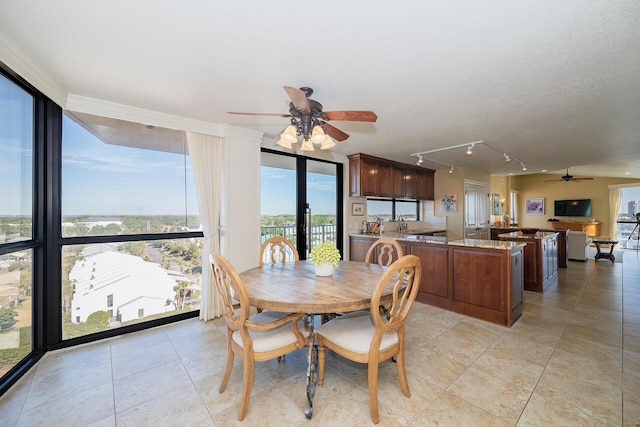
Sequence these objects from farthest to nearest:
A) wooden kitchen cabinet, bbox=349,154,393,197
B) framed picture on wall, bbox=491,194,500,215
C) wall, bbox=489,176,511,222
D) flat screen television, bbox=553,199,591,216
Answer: flat screen television, bbox=553,199,591,216 < wall, bbox=489,176,511,222 < framed picture on wall, bbox=491,194,500,215 < wooden kitchen cabinet, bbox=349,154,393,197

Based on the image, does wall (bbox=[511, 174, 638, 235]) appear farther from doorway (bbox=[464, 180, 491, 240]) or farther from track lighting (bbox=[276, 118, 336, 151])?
track lighting (bbox=[276, 118, 336, 151])

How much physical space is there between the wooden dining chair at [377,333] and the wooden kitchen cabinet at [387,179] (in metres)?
3.11

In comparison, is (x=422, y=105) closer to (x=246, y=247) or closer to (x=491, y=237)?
(x=246, y=247)

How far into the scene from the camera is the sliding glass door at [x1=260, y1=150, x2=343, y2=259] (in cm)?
401

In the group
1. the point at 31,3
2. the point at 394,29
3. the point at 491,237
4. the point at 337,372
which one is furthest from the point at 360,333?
the point at 491,237

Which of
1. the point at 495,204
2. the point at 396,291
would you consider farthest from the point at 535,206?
the point at 396,291

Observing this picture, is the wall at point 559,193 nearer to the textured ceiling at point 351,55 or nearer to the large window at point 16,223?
the textured ceiling at point 351,55

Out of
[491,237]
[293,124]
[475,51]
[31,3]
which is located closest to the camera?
[31,3]

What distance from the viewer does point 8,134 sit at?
2006mm

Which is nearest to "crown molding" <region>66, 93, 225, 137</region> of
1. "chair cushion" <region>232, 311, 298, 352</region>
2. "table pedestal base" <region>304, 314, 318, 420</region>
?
"chair cushion" <region>232, 311, 298, 352</region>

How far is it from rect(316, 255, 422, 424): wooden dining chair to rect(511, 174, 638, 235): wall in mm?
11543

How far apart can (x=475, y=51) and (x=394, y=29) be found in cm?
63

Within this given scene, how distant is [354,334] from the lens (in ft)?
5.87

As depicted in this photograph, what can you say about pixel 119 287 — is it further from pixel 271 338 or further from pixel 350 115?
pixel 350 115
